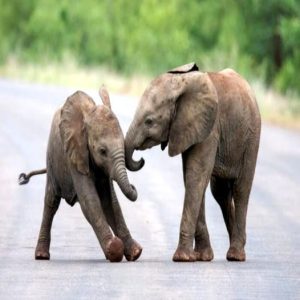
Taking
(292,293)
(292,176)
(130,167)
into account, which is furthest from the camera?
(292,176)

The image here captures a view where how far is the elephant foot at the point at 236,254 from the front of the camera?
617 inches

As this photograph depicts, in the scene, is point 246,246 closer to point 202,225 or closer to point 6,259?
point 202,225

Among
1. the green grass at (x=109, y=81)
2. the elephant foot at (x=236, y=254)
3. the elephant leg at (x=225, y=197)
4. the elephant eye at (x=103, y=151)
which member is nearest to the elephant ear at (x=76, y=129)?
the elephant eye at (x=103, y=151)

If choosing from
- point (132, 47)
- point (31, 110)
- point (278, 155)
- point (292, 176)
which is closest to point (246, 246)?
point (292, 176)

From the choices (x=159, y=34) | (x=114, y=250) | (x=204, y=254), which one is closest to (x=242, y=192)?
(x=204, y=254)

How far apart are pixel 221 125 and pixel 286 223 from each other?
3620 mm

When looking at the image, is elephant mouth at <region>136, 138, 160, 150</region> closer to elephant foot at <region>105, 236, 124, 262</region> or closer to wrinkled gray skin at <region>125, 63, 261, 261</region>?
wrinkled gray skin at <region>125, 63, 261, 261</region>

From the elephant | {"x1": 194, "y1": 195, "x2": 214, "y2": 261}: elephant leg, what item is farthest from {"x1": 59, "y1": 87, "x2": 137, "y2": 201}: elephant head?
{"x1": 194, "y1": 195, "x2": 214, "y2": 261}: elephant leg

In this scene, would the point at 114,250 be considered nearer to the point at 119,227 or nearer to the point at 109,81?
the point at 119,227

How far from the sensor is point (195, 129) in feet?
50.3

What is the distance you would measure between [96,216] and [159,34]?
3757 centimetres

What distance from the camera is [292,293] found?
1299 cm

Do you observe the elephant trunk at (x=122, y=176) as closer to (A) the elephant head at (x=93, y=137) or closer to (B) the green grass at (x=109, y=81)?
(A) the elephant head at (x=93, y=137)

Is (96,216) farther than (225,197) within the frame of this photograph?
No
